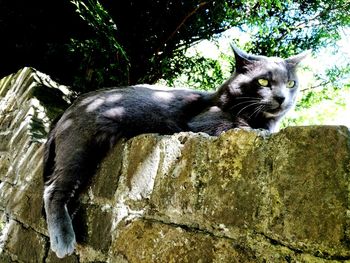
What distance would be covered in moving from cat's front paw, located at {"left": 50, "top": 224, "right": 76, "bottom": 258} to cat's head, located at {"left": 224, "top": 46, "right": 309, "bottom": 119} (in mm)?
1205

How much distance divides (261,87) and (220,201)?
54.0 inches

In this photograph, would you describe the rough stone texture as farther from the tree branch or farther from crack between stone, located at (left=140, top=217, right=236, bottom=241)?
the tree branch

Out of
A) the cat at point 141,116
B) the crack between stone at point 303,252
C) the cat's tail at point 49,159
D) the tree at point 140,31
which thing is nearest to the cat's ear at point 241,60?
the cat at point 141,116

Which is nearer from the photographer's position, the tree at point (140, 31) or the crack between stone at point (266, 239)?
the crack between stone at point (266, 239)

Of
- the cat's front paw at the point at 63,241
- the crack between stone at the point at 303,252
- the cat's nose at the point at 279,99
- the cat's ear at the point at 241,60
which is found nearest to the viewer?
the crack between stone at the point at 303,252

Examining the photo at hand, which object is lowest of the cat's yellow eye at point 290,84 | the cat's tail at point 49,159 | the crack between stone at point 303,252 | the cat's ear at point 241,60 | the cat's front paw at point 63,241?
the cat's yellow eye at point 290,84

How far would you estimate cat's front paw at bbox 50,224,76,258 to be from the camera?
1.70 m

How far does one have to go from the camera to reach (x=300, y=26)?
13.6 ft

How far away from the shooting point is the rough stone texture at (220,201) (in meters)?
0.94

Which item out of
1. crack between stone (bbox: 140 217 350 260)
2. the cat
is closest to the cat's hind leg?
the cat

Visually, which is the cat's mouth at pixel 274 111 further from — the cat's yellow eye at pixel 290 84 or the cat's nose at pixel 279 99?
the cat's yellow eye at pixel 290 84

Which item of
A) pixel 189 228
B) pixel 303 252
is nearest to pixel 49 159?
pixel 189 228

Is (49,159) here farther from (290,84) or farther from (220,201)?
(290,84)

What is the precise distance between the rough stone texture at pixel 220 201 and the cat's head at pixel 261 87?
1.00 m
